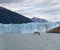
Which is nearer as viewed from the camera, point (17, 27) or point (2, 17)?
point (17, 27)

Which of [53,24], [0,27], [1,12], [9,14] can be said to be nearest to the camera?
[53,24]

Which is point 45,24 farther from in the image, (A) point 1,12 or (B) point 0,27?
(A) point 1,12

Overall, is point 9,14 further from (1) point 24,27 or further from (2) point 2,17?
(1) point 24,27

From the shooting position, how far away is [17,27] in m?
114

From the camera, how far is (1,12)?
173m

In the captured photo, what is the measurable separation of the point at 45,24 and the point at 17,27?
15.9 m

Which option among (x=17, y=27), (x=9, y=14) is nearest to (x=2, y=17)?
(x=9, y=14)

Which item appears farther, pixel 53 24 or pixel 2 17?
pixel 2 17

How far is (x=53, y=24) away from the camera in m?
103

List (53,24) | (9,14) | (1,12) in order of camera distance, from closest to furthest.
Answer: (53,24)
(9,14)
(1,12)

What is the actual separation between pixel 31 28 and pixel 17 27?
6.95m

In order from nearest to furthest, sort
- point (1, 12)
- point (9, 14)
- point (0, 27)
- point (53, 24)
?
point (53, 24) → point (0, 27) → point (9, 14) → point (1, 12)

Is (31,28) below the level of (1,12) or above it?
below

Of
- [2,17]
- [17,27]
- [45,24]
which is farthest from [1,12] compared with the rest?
[45,24]
